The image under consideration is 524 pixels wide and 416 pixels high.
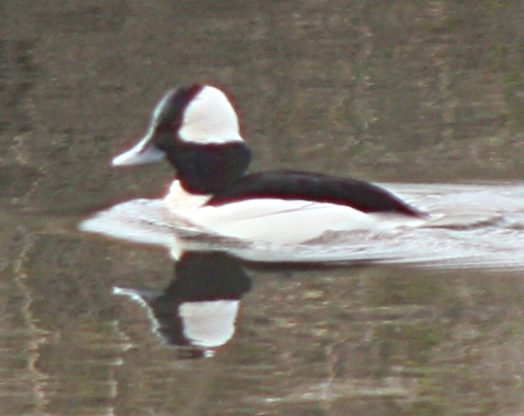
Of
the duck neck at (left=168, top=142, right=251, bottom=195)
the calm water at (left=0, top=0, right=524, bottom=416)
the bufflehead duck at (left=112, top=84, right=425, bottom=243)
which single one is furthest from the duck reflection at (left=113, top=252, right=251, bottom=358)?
the duck neck at (left=168, top=142, right=251, bottom=195)

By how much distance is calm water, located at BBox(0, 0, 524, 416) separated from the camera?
8273 millimetres

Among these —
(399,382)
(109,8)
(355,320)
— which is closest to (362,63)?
(109,8)

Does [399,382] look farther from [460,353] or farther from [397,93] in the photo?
[397,93]

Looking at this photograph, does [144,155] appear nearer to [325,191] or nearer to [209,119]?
[209,119]

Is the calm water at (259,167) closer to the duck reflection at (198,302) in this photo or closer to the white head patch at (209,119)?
the duck reflection at (198,302)

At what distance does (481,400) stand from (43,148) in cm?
682

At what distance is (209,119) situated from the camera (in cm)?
1180

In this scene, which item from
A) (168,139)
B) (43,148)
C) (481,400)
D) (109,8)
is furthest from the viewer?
(109,8)

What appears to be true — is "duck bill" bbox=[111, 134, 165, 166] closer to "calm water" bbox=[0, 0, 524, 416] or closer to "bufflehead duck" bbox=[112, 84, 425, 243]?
"bufflehead duck" bbox=[112, 84, 425, 243]

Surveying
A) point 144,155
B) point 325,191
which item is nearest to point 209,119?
point 144,155

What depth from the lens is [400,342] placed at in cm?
883

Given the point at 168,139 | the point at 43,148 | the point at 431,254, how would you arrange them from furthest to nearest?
the point at 43,148
the point at 168,139
the point at 431,254

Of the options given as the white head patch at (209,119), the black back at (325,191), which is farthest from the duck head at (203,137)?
the black back at (325,191)

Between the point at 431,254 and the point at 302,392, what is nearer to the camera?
the point at 302,392
